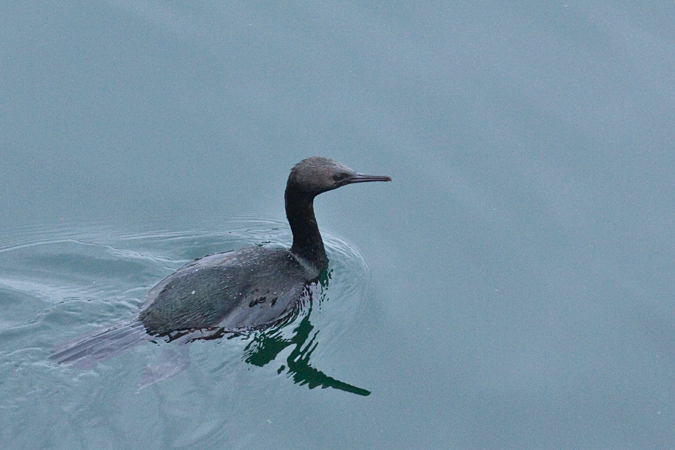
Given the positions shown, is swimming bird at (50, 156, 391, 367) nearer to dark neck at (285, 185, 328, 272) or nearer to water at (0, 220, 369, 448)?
dark neck at (285, 185, 328, 272)

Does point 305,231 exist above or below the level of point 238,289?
above

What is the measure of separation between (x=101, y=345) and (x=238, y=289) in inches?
46.0

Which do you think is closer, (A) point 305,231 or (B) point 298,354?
(B) point 298,354

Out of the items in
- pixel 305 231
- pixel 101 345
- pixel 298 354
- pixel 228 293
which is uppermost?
pixel 305 231

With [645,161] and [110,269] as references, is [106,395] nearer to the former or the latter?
[110,269]

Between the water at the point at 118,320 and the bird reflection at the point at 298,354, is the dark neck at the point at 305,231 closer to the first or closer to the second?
the water at the point at 118,320

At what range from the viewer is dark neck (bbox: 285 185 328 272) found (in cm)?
853

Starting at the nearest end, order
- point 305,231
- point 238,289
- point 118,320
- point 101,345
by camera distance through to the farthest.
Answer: point 101,345 < point 118,320 < point 238,289 < point 305,231

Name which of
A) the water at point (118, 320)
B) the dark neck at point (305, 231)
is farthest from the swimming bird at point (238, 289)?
the water at point (118, 320)

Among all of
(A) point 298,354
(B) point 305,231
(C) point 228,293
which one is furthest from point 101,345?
(B) point 305,231

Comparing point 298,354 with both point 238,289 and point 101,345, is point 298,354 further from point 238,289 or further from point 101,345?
point 101,345

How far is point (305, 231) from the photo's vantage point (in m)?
8.65

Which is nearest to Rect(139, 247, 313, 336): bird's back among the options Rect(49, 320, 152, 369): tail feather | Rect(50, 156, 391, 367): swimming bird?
Rect(50, 156, 391, 367): swimming bird

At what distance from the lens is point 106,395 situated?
7180mm
